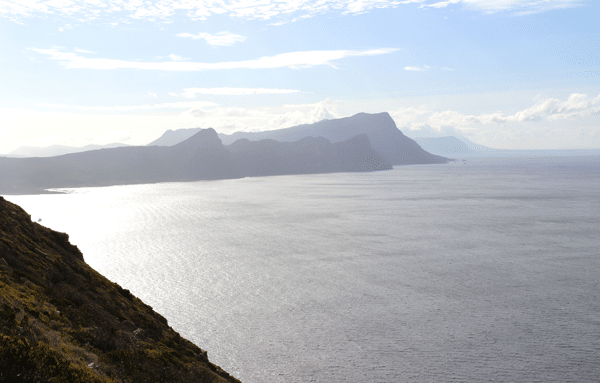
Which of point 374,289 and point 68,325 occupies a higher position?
point 68,325

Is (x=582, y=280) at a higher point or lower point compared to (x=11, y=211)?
lower

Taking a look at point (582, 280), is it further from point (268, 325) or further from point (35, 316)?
point (35, 316)

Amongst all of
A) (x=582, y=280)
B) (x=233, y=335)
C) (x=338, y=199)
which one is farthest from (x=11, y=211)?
(x=338, y=199)

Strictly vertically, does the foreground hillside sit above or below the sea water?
above

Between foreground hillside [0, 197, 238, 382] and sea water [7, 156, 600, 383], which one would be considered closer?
foreground hillside [0, 197, 238, 382]
